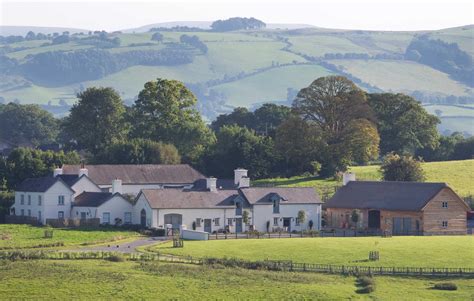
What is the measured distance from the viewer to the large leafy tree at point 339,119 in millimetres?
129125

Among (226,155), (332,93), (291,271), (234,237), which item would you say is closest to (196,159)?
(226,155)

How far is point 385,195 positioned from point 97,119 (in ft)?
156

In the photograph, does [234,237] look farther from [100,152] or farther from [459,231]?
[100,152]

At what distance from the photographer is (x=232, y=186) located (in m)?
115

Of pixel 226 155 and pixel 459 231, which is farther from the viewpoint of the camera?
pixel 226 155

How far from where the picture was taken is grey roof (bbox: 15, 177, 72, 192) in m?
108

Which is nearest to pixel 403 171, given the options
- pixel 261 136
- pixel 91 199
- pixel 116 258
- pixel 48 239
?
pixel 261 136

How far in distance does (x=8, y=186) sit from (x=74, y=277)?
4463cm

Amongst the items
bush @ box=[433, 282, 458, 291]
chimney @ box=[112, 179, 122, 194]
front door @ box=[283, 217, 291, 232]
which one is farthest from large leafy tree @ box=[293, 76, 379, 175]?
bush @ box=[433, 282, 458, 291]

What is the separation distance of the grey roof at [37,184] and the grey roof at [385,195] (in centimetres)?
2578

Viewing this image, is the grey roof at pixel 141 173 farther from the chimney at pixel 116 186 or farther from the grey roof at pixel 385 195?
the grey roof at pixel 385 195

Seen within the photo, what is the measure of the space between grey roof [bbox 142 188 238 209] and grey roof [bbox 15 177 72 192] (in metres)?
9.24

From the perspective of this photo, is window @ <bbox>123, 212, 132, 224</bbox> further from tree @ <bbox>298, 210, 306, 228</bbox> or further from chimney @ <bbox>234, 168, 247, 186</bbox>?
tree @ <bbox>298, 210, 306, 228</bbox>

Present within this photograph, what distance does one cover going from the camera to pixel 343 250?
286 feet
